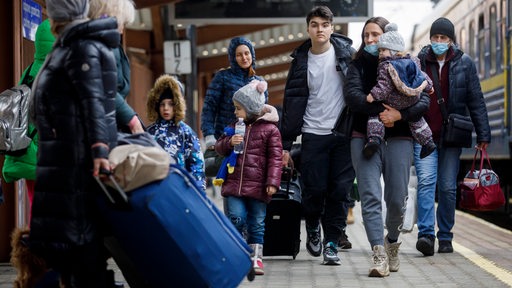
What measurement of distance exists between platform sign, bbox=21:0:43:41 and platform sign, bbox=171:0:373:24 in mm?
7290

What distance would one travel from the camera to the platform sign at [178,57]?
58.9ft

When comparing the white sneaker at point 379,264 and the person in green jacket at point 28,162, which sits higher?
the person in green jacket at point 28,162

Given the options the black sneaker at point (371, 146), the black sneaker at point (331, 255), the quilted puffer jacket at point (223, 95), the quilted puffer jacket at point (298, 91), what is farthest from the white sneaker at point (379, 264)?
the quilted puffer jacket at point (223, 95)

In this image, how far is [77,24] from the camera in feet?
19.2

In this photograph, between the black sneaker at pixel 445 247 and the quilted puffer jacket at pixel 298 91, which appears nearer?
the quilted puffer jacket at pixel 298 91

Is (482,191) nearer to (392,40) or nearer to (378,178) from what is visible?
(378,178)

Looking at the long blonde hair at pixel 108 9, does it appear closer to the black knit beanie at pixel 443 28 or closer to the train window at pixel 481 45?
A: the black knit beanie at pixel 443 28

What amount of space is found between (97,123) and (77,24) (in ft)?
1.68

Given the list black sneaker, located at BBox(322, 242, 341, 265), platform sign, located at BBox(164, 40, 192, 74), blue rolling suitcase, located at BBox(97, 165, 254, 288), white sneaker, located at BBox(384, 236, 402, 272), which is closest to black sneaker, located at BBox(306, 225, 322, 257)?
black sneaker, located at BBox(322, 242, 341, 265)

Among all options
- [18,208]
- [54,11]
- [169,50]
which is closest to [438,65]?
[18,208]

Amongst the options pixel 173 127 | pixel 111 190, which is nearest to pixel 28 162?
pixel 173 127

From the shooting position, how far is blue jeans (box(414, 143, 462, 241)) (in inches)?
406

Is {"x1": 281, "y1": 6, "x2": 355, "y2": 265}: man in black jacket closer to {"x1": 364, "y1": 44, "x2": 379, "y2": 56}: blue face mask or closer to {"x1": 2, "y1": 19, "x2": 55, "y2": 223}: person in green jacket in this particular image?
{"x1": 364, "y1": 44, "x2": 379, "y2": 56}: blue face mask

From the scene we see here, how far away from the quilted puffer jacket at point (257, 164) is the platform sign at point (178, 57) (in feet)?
29.9
